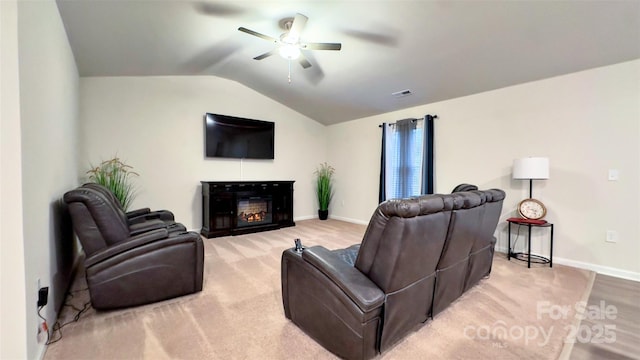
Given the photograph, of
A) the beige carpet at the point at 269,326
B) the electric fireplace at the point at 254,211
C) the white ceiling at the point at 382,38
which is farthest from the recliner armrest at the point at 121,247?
the electric fireplace at the point at 254,211

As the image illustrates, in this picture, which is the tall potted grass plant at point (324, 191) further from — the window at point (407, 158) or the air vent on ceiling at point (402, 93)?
the air vent on ceiling at point (402, 93)

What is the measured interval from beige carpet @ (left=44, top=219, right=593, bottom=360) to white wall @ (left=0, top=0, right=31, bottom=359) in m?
0.42

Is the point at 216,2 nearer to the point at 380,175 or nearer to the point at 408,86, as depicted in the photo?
the point at 408,86

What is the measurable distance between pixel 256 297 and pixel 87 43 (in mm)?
3557

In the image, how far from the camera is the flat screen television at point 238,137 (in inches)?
195

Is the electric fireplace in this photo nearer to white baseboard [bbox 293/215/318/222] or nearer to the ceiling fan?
white baseboard [bbox 293/215/318/222]

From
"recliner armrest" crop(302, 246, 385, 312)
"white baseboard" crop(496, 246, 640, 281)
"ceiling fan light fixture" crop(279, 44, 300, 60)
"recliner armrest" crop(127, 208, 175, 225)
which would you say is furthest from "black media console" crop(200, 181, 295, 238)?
"white baseboard" crop(496, 246, 640, 281)

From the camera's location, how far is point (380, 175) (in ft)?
17.8

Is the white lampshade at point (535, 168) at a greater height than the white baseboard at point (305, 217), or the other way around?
the white lampshade at point (535, 168)

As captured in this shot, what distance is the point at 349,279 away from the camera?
1.51 meters

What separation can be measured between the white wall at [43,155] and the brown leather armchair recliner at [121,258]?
0.65 feet

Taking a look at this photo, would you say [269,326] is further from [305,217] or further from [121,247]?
[305,217]

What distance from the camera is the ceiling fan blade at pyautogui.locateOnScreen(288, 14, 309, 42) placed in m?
2.44

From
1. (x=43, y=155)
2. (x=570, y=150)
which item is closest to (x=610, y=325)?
(x=570, y=150)
